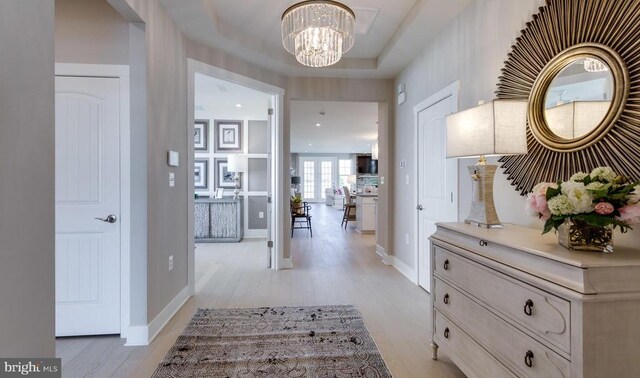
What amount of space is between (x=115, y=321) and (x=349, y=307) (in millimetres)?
1863

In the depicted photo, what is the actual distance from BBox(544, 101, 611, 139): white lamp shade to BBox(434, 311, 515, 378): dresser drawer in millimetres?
1147

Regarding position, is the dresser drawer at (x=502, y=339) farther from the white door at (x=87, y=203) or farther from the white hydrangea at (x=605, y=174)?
the white door at (x=87, y=203)

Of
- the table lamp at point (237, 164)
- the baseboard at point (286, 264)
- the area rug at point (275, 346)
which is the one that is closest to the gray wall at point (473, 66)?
the area rug at point (275, 346)

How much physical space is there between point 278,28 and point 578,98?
269 centimetres

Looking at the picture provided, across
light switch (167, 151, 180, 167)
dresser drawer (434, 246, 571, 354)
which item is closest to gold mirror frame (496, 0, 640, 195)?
dresser drawer (434, 246, 571, 354)

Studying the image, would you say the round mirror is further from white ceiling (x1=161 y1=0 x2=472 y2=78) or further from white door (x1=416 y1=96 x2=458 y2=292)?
white ceiling (x1=161 y1=0 x2=472 y2=78)

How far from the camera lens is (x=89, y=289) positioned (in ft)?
7.68

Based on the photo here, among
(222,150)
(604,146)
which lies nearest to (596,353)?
(604,146)

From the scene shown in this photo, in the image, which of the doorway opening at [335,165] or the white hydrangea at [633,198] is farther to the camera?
the doorway opening at [335,165]

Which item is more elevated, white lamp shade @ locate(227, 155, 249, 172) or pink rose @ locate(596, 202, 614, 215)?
white lamp shade @ locate(227, 155, 249, 172)

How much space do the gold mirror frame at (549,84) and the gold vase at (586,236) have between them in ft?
1.67

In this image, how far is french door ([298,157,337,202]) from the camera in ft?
52.7

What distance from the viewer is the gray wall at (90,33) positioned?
7.60 ft

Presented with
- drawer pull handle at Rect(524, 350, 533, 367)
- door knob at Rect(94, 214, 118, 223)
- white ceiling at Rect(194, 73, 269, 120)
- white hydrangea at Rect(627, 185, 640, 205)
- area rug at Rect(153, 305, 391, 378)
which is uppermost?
white ceiling at Rect(194, 73, 269, 120)
